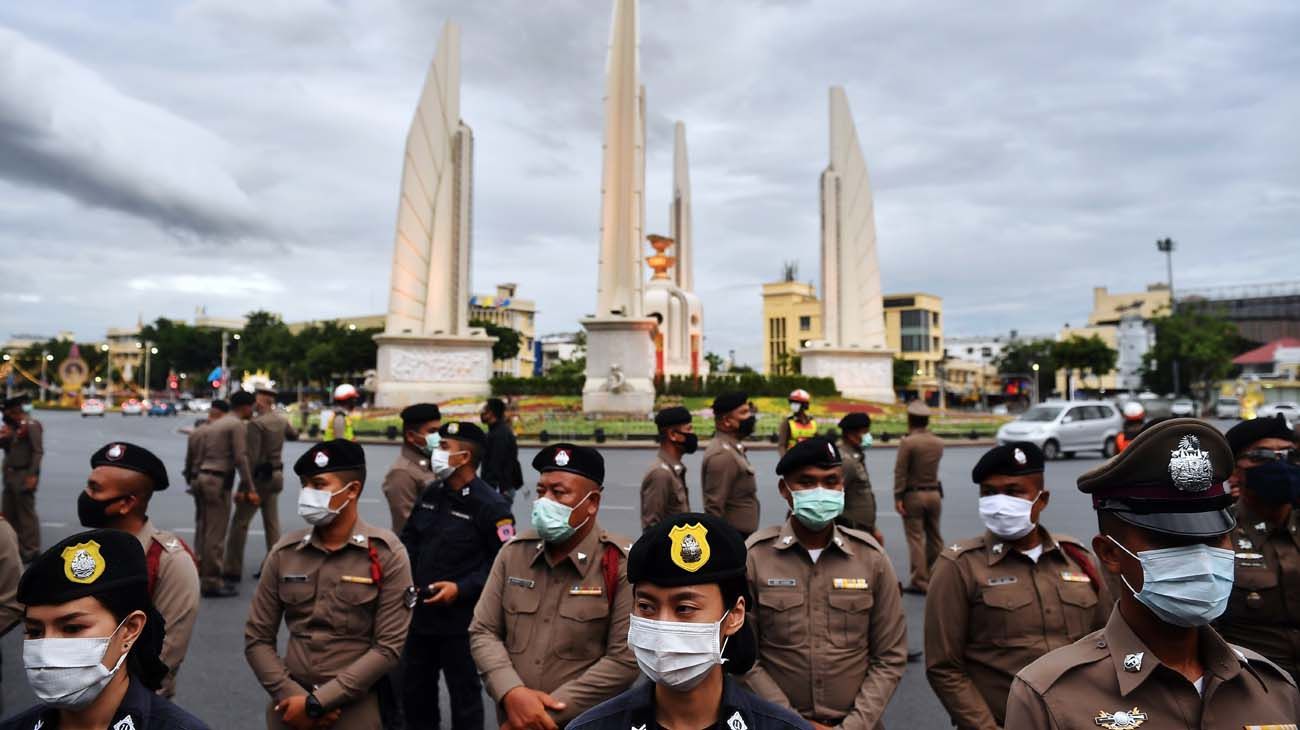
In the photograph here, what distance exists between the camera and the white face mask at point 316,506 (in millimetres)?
3416

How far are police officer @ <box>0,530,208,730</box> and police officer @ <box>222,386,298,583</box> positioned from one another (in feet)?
19.7

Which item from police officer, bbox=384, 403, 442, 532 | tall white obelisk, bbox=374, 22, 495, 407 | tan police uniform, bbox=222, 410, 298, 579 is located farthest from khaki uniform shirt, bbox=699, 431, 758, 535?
tall white obelisk, bbox=374, 22, 495, 407

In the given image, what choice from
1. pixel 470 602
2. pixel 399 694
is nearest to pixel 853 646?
pixel 470 602

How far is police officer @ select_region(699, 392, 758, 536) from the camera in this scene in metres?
5.71

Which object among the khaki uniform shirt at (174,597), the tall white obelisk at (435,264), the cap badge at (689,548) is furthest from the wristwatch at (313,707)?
the tall white obelisk at (435,264)

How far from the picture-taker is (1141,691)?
1713 millimetres

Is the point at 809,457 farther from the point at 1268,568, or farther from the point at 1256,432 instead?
the point at 1256,432

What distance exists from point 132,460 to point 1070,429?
21.1m

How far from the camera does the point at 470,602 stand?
4.03 metres

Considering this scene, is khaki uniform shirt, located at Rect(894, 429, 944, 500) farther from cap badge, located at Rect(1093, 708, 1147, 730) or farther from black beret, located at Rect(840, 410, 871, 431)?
cap badge, located at Rect(1093, 708, 1147, 730)

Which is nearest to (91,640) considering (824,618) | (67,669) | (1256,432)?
(67,669)

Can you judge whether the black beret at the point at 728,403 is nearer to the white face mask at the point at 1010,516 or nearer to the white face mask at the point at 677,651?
the white face mask at the point at 1010,516

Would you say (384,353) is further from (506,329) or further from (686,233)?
(506,329)

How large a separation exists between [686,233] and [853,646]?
166ft
